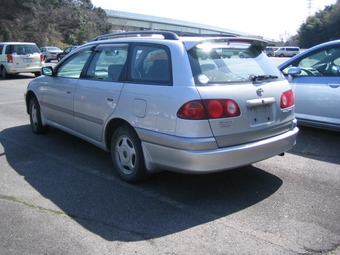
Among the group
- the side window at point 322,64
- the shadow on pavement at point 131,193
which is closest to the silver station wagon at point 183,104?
the shadow on pavement at point 131,193

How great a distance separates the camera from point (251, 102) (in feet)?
12.0

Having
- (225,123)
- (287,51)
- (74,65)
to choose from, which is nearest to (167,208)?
(225,123)

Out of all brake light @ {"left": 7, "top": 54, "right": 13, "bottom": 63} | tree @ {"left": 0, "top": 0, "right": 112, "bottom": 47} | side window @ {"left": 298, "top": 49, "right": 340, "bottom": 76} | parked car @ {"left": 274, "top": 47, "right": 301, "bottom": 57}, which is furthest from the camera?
parked car @ {"left": 274, "top": 47, "right": 301, "bottom": 57}

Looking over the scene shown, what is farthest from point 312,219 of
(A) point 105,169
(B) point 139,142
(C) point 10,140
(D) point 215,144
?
(C) point 10,140

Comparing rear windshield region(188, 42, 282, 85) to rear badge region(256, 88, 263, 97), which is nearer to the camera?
rear windshield region(188, 42, 282, 85)

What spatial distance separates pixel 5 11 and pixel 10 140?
5547 cm

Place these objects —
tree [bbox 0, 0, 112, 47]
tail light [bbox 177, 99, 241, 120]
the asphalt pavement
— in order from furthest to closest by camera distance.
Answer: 1. tree [bbox 0, 0, 112, 47]
2. tail light [bbox 177, 99, 241, 120]
3. the asphalt pavement

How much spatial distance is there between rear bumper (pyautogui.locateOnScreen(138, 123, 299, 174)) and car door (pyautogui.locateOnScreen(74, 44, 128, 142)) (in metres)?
0.86

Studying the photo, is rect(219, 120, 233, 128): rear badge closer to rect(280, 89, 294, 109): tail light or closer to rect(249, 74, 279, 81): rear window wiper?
rect(249, 74, 279, 81): rear window wiper

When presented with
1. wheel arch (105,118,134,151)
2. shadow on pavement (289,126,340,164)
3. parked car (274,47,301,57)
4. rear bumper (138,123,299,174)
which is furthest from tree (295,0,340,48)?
wheel arch (105,118,134,151)

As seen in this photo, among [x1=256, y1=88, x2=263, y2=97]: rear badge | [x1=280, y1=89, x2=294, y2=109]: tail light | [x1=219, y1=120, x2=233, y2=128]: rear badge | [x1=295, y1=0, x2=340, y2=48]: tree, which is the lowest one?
[x1=219, y1=120, x2=233, y2=128]: rear badge

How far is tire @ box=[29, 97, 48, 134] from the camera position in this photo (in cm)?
638

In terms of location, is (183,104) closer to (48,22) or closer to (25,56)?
(25,56)

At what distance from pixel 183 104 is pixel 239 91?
0.63 meters
